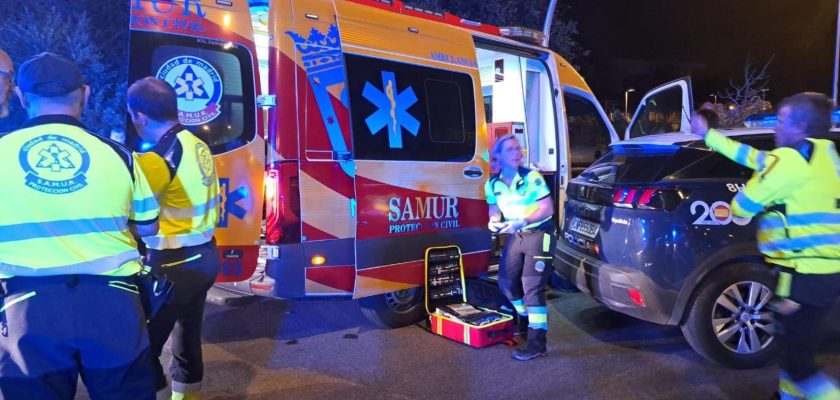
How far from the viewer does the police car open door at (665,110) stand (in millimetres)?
6047

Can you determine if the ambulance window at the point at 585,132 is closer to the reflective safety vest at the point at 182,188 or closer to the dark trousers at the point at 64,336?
the reflective safety vest at the point at 182,188

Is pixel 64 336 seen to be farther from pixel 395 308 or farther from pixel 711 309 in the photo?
pixel 711 309

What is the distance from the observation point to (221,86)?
4129 millimetres

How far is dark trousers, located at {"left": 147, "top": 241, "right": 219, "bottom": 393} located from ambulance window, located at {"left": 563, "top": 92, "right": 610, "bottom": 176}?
194 inches

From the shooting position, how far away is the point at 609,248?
4.38 m

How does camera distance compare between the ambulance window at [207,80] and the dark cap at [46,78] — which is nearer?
the dark cap at [46,78]

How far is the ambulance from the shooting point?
4086 mm

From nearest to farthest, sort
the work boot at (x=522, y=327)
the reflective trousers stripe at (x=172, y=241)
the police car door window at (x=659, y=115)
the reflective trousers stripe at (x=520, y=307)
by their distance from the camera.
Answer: the reflective trousers stripe at (x=172, y=241) < the reflective trousers stripe at (x=520, y=307) < the work boot at (x=522, y=327) < the police car door window at (x=659, y=115)

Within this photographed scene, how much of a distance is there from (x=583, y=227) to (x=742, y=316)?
1300mm

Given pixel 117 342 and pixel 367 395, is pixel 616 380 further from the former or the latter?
pixel 117 342

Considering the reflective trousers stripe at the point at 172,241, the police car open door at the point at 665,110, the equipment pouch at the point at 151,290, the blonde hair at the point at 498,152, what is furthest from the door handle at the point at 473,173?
the equipment pouch at the point at 151,290

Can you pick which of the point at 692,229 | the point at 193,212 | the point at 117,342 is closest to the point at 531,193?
the point at 692,229

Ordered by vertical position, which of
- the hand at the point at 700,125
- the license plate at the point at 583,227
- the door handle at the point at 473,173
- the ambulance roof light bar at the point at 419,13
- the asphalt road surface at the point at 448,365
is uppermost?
the ambulance roof light bar at the point at 419,13

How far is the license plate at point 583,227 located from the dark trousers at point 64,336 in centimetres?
347
